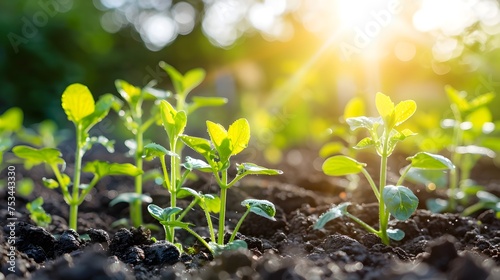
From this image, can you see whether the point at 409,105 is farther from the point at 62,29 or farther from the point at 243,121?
the point at 62,29

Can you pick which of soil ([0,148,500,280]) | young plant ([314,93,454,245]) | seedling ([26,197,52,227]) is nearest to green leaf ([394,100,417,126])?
young plant ([314,93,454,245])

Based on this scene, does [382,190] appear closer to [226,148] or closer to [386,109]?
[386,109]

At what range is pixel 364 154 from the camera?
5066mm

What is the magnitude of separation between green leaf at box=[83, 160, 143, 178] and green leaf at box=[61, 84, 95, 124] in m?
0.19

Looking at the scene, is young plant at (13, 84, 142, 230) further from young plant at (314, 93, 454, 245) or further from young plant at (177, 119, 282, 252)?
young plant at (314, 93, 454, 245)

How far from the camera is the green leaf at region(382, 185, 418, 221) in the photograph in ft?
5.73

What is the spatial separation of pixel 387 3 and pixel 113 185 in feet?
8.14

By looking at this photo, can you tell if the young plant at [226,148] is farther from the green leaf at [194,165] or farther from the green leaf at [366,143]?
the green leaf at [366,143]

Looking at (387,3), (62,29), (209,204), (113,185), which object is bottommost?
(113,185)

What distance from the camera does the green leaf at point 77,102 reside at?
84.5 inches

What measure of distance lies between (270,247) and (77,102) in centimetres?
94

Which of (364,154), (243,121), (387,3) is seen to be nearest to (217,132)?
(243,121)

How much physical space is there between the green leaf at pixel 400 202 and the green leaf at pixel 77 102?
3.89ft

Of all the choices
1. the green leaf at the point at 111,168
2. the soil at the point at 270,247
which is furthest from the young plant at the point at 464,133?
the green leaf at the point at 111,168
